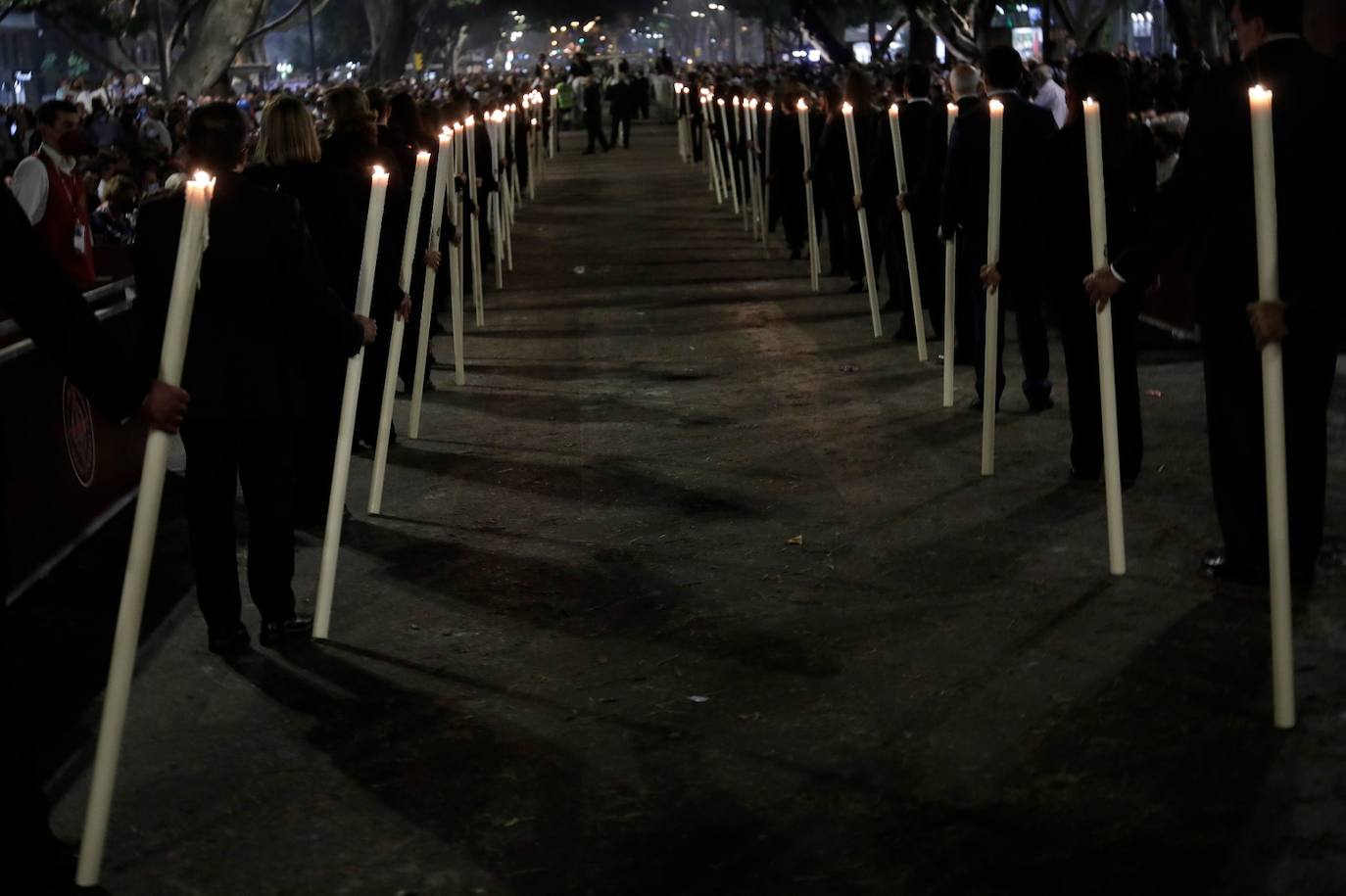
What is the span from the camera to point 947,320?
10.9 meters

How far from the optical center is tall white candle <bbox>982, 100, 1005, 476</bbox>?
8.87 metres

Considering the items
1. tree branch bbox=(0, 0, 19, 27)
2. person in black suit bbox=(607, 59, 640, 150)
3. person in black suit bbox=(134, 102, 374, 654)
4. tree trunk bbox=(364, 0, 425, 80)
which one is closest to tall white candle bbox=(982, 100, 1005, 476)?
person in black suit bbox=(134, 102, 374, 654)

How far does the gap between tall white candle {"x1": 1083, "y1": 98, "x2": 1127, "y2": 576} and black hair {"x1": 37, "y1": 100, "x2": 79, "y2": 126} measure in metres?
6.57

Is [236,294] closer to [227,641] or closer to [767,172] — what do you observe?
[227,641]

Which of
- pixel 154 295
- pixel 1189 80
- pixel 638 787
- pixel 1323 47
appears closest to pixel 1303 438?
pixel 638 787

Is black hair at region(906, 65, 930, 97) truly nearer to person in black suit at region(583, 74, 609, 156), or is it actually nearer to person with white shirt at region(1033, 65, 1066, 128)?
person with white shirt at region(1033, 65, 1066, 128)

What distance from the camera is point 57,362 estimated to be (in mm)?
4836

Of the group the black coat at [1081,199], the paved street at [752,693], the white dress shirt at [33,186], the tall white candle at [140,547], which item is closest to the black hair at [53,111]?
the white dress shirt at [33,186]

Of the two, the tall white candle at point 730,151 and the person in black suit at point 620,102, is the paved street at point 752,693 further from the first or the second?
the person in black suit at point 620,102

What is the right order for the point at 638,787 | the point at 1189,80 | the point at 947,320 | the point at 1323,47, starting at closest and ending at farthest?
1. the point at 638,787
2. the point at 947,320
3. the point at 1323,47
4. the point at 1189,80

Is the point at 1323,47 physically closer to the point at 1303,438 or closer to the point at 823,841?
A: the point at 1303,438

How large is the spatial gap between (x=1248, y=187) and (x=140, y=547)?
4111mm

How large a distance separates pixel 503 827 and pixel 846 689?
1511 mm

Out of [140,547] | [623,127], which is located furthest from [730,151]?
[140,547]
